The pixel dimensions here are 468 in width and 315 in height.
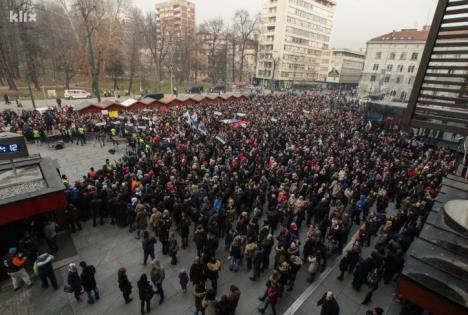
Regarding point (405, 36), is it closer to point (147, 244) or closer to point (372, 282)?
point (372, 282)

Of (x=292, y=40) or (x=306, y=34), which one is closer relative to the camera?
(x=292, y=40)

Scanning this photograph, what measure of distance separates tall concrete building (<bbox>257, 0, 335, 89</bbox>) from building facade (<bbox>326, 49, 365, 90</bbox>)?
2.87m

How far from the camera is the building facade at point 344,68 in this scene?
82250 mm

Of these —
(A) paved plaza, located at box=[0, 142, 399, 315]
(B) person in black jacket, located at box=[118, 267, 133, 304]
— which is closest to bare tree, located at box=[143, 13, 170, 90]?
(A) paved plaza, located at box=[0, 142, 399, 315]

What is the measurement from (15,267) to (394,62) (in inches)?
2789

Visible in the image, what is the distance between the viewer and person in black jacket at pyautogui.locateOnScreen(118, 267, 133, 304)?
20.2 feet

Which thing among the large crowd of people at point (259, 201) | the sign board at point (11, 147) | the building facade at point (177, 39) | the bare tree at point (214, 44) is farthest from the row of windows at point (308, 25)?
the sign board at point (11, 147)

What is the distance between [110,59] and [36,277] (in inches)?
1735

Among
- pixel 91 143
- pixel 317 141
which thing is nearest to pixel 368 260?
pixel 317 141

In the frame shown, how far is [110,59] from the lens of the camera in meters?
43.6

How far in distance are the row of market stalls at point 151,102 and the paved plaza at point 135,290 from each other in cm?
1494

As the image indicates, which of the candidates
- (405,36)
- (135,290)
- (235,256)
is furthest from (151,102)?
(405,36)

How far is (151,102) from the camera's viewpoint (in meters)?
25.2

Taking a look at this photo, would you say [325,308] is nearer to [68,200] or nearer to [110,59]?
[68,200]
